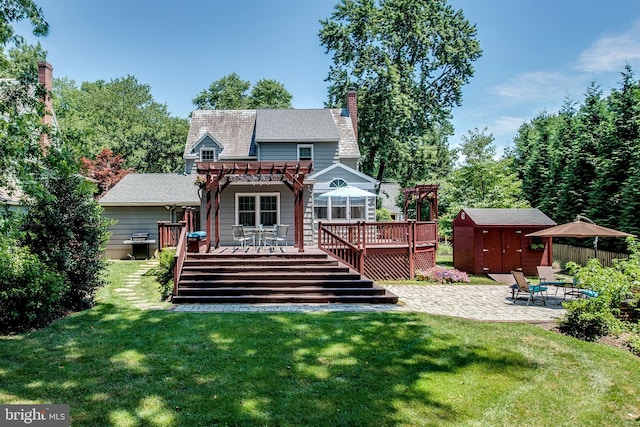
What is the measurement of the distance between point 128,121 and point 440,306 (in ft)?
139

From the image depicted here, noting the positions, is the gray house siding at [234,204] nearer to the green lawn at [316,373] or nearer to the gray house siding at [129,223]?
the gray house siding at [129,223]

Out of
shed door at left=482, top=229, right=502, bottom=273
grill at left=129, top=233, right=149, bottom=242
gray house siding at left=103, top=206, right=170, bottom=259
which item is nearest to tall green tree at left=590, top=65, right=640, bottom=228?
shed door at left=482, top=229, right=502, bottom=273

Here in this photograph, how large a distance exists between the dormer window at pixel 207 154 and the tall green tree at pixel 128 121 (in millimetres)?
6127

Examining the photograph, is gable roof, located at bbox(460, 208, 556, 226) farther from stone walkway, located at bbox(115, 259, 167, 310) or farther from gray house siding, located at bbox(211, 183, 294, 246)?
stone walkway, located at bbox(115, 259, 167, 310)

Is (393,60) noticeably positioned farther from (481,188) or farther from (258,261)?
(258,261)

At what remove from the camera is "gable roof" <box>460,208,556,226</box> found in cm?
1580

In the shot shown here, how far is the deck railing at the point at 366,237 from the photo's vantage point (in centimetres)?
1333

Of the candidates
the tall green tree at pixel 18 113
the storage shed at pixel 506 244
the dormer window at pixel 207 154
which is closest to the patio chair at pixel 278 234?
the tall green tree at pixel 18 113

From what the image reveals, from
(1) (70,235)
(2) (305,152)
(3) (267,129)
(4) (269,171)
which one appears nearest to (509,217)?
(2) (305,152)

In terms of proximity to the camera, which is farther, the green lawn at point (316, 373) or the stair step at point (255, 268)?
the stair step at point (255, 268)

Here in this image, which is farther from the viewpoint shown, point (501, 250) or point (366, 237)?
point (501, 250)

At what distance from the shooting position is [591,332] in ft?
24.1

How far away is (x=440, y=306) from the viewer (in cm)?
996

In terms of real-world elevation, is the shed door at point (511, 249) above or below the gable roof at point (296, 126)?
below
